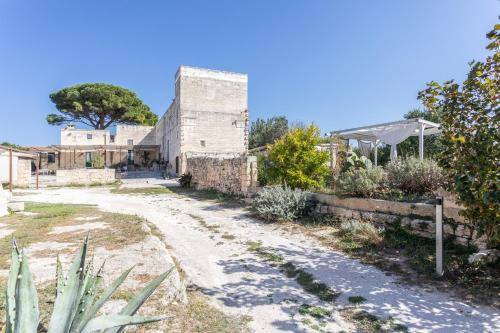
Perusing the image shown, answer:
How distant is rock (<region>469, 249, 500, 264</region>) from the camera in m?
3.62

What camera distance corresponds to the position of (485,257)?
366 centimetres

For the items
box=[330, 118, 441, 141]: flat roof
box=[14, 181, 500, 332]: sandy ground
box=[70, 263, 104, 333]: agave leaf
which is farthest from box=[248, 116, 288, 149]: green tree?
box=[70, 263, 104, 333]: agave leaf

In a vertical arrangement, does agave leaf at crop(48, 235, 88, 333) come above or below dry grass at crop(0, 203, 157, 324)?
above

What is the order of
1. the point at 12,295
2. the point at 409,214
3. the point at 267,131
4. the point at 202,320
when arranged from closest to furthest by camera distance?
the point at 12,295 < the point at 202,320 < the point at 409,214 < the point at 267,131

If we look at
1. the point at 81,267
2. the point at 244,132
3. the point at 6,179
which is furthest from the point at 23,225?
the point at 244,132

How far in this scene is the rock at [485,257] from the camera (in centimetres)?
362

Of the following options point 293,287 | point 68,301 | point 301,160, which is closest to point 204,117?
point 301,160

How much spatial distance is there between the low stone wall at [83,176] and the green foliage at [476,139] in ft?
68.7

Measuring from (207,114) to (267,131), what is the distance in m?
10.2

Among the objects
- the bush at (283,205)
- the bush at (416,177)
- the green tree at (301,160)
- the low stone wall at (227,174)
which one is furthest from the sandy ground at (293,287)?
the low stone wall at (227,174)

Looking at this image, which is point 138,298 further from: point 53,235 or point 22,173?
point 22,173

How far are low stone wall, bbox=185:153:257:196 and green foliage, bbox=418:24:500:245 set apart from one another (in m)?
7.12

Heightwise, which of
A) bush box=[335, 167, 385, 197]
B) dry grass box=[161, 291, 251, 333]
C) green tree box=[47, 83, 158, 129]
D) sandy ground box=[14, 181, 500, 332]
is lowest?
sandy ground box=[14, 181, 500, 332]

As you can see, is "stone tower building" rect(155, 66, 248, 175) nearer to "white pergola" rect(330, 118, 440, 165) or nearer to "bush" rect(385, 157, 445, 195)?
"white pergola" rect(330, 118, 440, 165)
